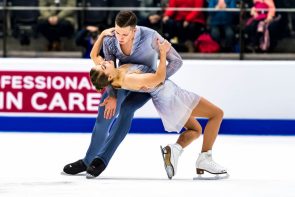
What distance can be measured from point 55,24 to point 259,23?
2168 millimetres

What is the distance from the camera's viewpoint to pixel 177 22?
10.7 metres

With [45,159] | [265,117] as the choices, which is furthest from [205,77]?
[45,159]

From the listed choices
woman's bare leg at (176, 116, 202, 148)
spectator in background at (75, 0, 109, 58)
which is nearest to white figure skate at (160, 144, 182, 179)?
woman's bare leg at (176, 116, 202, 148)

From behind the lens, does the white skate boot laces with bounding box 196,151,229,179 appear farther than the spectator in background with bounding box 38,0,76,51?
No

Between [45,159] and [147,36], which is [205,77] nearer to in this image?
[45,159]

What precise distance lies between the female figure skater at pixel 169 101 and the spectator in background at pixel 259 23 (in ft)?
12.9

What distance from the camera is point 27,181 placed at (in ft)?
21.6

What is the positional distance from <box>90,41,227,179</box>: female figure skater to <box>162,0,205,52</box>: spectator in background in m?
3.84

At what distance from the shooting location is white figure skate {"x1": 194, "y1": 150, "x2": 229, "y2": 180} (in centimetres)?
686

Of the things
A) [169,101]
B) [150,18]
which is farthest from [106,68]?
[150,18]

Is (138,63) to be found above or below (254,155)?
above

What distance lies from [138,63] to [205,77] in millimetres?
3474

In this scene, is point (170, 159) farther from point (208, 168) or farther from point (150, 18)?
point (150, 18)

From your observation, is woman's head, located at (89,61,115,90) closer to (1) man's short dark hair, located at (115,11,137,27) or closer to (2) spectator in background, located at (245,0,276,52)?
(1) man's short dark hair, located at (115,11,137,27)
